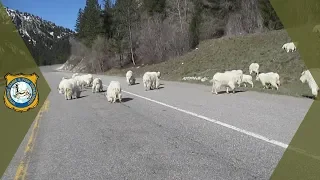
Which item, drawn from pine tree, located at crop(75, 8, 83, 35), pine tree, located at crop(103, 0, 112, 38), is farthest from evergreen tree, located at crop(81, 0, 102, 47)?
pine tree, located at crop(75, 8, 83, 35)

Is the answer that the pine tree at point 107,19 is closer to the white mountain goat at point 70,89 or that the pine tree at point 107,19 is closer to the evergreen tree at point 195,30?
the evergreen tree at point 195,30

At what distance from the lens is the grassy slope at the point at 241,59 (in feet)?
93.2

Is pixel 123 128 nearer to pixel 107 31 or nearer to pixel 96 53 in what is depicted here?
pixel 96 53

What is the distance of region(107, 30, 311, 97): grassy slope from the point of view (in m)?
28.4

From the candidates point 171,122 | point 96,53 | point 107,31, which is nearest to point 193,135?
point 171,122

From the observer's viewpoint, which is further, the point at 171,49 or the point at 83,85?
the point at 171,49

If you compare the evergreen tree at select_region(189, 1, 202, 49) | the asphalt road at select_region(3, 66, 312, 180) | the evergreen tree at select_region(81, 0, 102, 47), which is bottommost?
the asphalt road at select_region(3, 66, 312, 180)

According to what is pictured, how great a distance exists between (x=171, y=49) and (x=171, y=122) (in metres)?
44.8

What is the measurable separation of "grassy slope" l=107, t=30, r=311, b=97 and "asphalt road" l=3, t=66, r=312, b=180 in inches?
452

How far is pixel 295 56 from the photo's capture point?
29625 mm

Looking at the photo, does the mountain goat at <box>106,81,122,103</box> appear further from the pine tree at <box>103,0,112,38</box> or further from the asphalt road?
the pine tree at <box>103,0,112,38</box>

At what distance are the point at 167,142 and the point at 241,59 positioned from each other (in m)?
28.9

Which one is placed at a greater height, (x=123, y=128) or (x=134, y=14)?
(x=134, y=14)

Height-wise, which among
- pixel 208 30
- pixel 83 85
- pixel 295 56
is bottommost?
pixel 83 85
